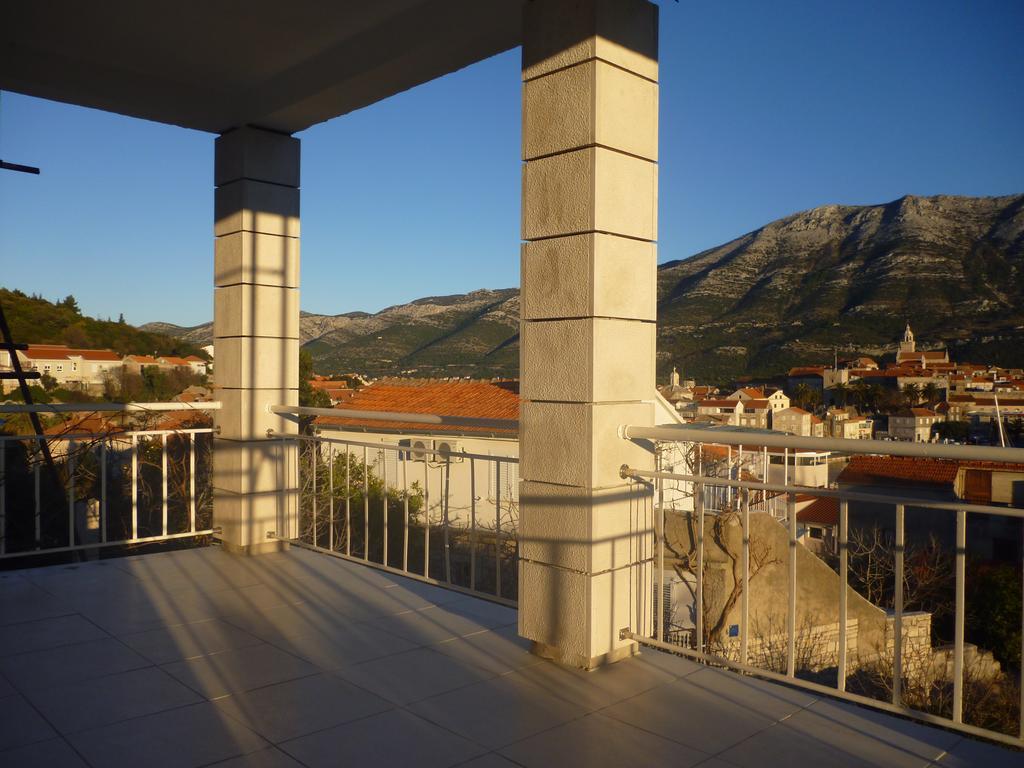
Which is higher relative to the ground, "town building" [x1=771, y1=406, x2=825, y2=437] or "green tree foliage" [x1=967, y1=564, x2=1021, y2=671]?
"town building" [x1=771, y1=406, x2=825, y2=437]

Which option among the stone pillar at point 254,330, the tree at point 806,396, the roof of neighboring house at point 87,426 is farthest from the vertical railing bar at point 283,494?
the tree at point 806,396

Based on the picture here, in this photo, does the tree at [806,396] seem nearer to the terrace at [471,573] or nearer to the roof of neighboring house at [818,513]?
the roof of neighboring house at [818,513]

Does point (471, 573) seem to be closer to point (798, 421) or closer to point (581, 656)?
point (581, 656)

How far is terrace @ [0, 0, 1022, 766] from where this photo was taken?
2.06 meters

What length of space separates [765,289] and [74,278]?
1572 inches

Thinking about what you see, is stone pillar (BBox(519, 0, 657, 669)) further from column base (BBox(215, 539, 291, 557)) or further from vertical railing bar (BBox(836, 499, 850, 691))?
column base (BBox(215, 539, 291, 557))

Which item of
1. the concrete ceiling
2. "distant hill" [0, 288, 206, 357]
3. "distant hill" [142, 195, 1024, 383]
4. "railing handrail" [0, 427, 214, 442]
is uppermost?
"distant hill" [142, 195, 1024, 383]

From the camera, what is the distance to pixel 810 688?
2.33m

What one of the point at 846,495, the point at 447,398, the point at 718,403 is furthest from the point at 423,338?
the point at 846,495

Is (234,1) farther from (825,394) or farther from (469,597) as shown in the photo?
(825,394)

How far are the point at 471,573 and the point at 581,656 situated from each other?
27.2 inches

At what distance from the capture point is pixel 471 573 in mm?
3148

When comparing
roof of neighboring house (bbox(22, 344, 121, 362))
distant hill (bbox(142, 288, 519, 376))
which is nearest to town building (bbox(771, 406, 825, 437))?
distant hill (bbox(142, 288, 519, 376))

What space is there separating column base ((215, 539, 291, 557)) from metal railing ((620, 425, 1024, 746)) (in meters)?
Result: 2.33
